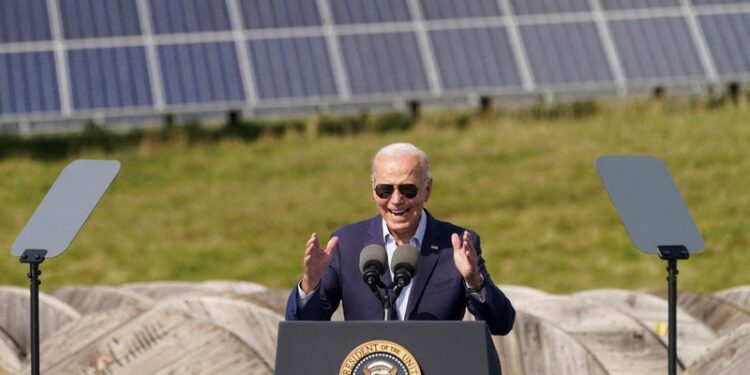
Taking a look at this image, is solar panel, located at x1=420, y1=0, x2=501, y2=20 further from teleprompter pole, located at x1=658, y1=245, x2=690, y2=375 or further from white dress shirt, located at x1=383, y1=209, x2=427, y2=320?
white dress shirt, located at x1=383, y1=209, x2=427, y2=320

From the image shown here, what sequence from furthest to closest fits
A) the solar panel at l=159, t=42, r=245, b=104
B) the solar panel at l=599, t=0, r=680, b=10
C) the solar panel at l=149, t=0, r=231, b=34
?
the solar panel at l=599, t=0, r=680, b=10, the solar panel at l=149, t=0, r=231, b=34, the solar panel at l=159, t=42, r=245, b=104

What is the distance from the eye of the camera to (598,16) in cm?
2038

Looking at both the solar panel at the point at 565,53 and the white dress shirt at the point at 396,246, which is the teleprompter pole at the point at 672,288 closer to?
the white dress shirt at the point at 396,246

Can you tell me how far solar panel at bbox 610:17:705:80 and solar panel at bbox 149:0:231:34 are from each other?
440cm

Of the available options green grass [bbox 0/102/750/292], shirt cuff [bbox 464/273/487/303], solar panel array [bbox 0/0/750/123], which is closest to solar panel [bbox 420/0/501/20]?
solar panel array [bbox 0/0/750/123]

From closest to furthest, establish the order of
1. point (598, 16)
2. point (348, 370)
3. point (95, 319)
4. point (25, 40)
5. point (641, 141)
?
point (348, 370), point (95, 319), point (641, 141), point (25, 40), point (598, 16)

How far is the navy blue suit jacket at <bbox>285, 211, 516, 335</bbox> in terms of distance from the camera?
629 centimetres

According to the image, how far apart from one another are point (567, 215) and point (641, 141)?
5.72ft

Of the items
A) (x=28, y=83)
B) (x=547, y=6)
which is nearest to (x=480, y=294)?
(x=28, y=83)

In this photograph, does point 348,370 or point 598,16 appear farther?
point 598,16

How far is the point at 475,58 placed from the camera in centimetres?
1945

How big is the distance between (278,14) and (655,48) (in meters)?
4.22

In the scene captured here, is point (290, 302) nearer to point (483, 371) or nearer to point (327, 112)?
point (483, 371)

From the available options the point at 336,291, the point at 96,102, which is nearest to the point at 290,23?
the point at 96,102
